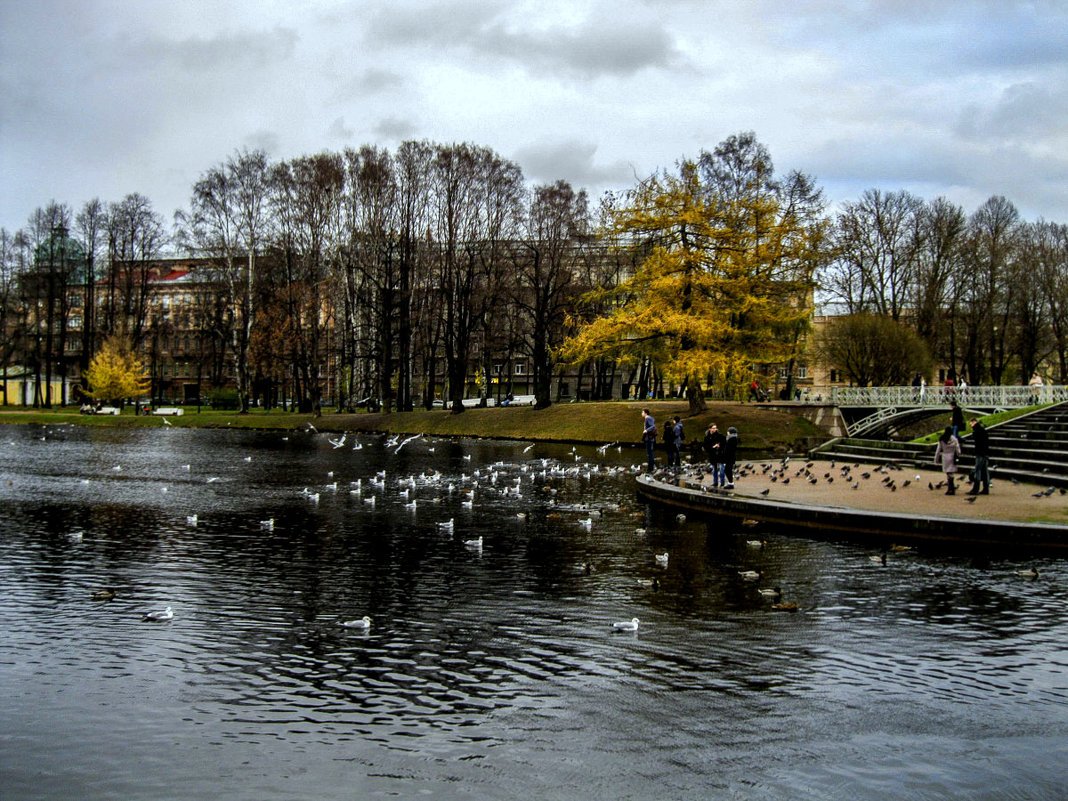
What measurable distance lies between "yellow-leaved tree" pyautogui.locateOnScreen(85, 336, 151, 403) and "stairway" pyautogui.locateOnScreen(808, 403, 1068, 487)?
65.6 metres

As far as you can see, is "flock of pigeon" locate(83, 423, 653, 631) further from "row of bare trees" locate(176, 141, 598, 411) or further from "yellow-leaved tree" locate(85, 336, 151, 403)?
"yellow-leaved tree" locate(85, 336, 151, 403)

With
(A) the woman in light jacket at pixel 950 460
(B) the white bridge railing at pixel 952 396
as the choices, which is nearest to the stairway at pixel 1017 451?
(A) the woman in light jacket at pixel 950 460

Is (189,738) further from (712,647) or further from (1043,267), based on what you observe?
(1043,267)

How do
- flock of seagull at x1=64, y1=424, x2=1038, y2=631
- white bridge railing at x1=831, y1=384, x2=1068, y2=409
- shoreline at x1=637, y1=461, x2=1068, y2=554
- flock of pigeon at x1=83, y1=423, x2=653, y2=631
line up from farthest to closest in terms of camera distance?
1. white bridge railing at x1=831, y1=384, x2=1068, y2=409
2. flock of pigeon at x1=83, y1=423, x2=653, y2=631
3. flock of seagull at x1=64, y1=424, x2=1038, y2=631
4. shoreline at x1=637, y1=461, x2=1068, y2=554

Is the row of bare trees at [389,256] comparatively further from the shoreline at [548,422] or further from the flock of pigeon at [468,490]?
the flock of pigeon at [468,490]

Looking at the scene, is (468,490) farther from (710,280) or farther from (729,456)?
(710,280)

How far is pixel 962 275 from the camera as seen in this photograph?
70.8 metres

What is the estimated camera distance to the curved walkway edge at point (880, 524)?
1869 cm

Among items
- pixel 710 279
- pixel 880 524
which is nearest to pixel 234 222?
pixel 710 279

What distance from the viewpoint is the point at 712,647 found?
1196 centimetres

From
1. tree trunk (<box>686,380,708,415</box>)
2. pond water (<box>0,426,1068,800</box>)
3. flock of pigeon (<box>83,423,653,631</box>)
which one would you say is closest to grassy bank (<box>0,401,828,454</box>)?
tree trunk (<box>686,380,708,415</box>)

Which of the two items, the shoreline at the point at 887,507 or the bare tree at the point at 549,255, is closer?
the shoreline at the point at 887,507

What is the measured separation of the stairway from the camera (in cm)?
2813

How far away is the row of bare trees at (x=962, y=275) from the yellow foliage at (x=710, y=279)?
1304cm
